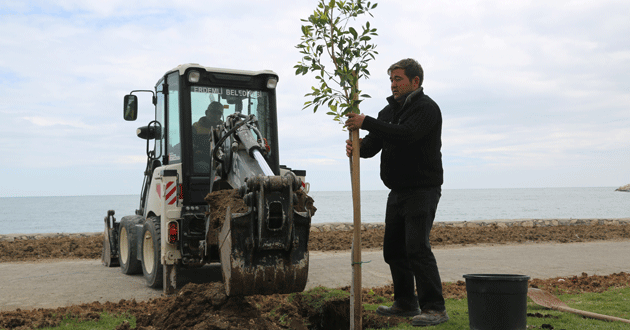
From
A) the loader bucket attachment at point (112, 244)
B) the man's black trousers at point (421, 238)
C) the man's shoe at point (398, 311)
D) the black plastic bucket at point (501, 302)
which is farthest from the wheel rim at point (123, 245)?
the black plastic bucket at point (501, 302)

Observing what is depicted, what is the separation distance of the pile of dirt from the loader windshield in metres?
2.19

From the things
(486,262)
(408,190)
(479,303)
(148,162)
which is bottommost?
(486,262)

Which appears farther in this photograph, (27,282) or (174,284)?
(27,282)

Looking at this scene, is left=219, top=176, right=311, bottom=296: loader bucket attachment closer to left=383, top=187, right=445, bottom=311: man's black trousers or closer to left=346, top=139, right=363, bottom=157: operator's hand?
left=346, top=139, right=363, bottom=157: operator's hand

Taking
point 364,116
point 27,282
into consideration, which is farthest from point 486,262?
point 27,282

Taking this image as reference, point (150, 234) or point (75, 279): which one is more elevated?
point (150, 234)

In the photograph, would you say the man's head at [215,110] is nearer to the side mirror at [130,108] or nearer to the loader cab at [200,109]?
the loader cab at [200,109]

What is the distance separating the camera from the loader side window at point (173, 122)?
720 cm

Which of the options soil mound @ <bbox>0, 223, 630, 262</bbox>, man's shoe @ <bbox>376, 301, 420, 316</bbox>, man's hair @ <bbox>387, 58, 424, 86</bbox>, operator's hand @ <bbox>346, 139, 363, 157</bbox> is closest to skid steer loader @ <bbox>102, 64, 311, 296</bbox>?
operator's hand @ <bbox>346, 139, 363, 157</bbox>

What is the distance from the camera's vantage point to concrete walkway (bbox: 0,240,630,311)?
6.79 metres

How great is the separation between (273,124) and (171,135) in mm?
1515

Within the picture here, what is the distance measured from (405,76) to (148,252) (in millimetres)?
4938

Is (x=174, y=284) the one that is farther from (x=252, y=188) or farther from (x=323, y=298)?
(x=252, y=188)

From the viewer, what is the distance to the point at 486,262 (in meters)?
9.76
